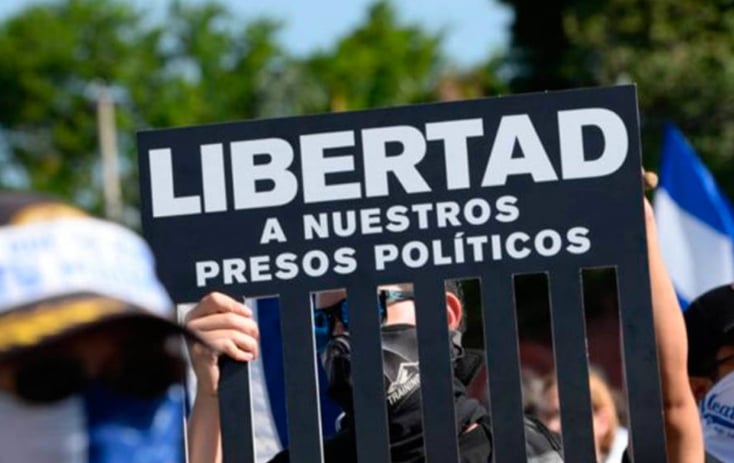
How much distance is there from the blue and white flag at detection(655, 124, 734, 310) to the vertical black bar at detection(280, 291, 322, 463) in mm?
5498

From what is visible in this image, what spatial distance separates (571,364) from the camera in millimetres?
3195

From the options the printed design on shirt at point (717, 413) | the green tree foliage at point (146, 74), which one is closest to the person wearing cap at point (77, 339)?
the printed design on shirt at point (717, 413)

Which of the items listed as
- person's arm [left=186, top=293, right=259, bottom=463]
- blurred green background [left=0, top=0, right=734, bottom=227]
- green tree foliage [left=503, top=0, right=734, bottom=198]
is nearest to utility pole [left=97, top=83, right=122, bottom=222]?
blurred green background [left=0, top=0, right=734, bottom=227]

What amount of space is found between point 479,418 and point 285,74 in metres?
54.1

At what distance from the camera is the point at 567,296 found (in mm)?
3188

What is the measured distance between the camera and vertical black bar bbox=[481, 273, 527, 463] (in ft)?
10.5

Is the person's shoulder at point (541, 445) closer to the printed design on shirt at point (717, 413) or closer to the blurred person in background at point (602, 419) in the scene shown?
the printed design on shirt at point (717, 413)

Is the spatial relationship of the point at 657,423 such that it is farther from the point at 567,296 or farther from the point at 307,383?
the point at 307,383

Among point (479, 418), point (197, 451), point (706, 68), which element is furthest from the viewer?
point (706, 68)

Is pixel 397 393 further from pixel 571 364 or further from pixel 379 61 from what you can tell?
pixel 379 61

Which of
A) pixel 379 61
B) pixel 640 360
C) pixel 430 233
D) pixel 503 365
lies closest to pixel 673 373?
pixel 640 360

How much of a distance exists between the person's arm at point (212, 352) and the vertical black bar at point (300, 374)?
0.20ft

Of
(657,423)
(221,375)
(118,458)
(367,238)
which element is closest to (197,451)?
(221,375)

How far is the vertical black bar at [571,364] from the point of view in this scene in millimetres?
3186
